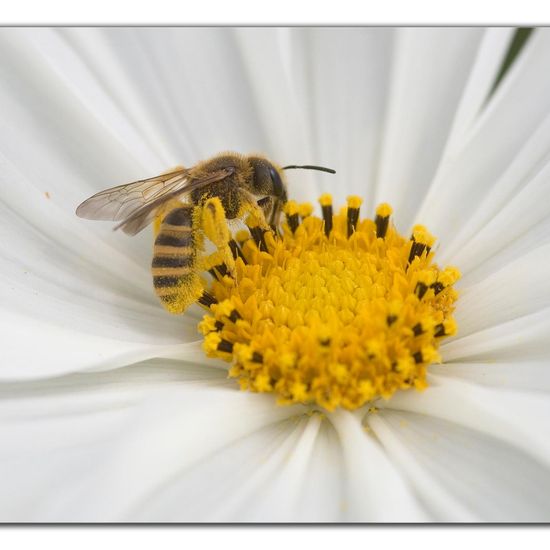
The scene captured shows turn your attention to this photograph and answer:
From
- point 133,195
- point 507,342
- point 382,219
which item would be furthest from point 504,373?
point 133,195

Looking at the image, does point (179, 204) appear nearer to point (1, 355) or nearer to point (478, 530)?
point (1, 355)

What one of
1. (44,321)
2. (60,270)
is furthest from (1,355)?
(60,270)

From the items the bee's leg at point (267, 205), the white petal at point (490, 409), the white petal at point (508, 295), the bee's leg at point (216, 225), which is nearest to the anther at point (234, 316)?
the bee's leg at point (216, 225)

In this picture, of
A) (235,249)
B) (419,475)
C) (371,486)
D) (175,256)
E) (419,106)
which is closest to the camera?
(371,486)

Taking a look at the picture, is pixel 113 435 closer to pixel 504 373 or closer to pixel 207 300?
pixel 207 300

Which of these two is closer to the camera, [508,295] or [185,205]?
[185,205]

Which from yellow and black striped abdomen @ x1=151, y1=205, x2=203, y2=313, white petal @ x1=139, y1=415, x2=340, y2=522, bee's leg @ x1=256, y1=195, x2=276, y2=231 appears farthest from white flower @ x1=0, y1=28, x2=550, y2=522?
bee's leg @ x1=256, y1=195, x2=276, y2=231

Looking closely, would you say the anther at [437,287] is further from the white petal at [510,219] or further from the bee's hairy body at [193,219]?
the bee's hairy body at [193,219]
